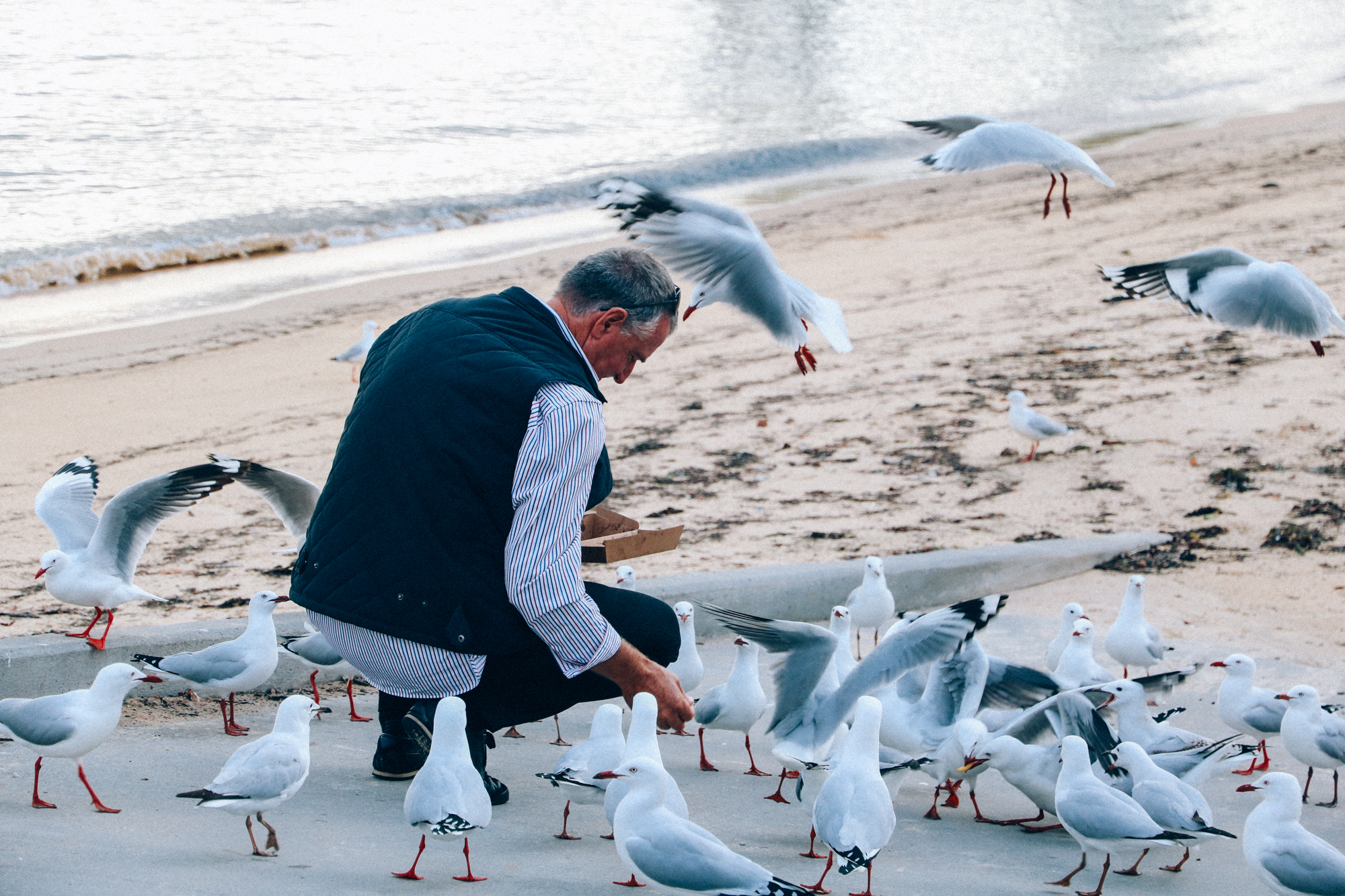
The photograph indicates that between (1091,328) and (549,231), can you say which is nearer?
(1091,328)

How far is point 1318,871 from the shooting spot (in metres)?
2.78

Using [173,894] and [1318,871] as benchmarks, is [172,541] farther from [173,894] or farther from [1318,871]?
[1318,871]

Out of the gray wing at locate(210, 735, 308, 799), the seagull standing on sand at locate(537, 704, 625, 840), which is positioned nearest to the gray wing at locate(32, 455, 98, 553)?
the gray wing at locate(210, 735, 308, 799)

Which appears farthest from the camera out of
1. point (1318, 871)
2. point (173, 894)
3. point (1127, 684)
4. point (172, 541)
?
point (172, 541)

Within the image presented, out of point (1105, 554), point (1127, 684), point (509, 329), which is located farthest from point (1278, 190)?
point (509, 329)

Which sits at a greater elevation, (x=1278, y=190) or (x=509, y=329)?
(x=509, y=329)

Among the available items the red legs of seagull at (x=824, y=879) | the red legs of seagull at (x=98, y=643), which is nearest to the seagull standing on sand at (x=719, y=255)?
the red legs of seagull at (x=824, y=879)

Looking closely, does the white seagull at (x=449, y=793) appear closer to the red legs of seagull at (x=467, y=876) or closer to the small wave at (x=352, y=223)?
the red legs of seagull at (x=467, y=876)

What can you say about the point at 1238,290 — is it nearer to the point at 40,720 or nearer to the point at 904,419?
the point at 904,419

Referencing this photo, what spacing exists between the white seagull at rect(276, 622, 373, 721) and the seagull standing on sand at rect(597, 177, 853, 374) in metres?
1.52

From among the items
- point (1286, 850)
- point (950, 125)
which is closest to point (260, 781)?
point (1286, 850)

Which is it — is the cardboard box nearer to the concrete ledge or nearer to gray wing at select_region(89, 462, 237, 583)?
the concrete ledge

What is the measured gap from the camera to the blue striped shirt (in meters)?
2.73

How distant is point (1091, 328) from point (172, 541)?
5.61 meters
